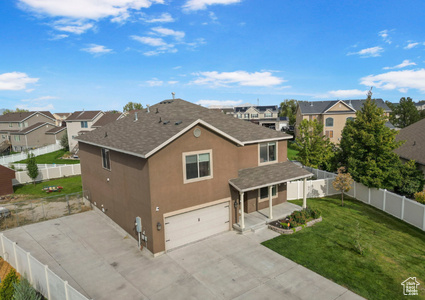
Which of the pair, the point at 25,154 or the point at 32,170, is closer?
the point at 32,170

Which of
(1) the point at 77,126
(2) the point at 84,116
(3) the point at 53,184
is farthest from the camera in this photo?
(2) the point at 84,116

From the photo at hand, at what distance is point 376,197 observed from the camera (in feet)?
69.0

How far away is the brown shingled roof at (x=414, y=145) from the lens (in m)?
24.8

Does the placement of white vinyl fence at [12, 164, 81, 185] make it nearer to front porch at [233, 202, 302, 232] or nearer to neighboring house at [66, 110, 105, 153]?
neighboring house at [66, 110, 105, 153]

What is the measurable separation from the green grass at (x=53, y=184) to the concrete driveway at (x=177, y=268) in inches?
380

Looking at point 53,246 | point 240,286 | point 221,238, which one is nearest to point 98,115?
point 53,246

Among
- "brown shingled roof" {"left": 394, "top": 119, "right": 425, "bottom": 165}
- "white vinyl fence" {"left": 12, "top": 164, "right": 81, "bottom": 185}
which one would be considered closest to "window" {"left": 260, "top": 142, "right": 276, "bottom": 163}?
"brown shingled roof" {"left": 394, "top": 119, "right": 425, "bottom": 165}

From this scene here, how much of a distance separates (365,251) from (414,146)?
746 inches

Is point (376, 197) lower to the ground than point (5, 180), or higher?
lower

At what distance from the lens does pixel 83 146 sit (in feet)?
71.8

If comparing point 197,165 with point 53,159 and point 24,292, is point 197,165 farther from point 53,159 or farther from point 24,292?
point 53,159

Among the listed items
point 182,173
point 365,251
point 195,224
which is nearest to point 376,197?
point 365,251

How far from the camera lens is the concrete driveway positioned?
1077 centimetres

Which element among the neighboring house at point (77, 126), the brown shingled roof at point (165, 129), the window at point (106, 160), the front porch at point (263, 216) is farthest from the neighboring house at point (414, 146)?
the neighboring house at point (77, 126)
